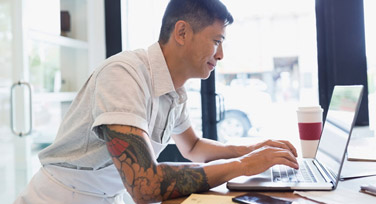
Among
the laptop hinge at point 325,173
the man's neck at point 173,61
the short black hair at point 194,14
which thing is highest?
the short black hair at point 194,14

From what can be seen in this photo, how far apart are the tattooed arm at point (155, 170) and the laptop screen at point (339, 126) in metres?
0.15

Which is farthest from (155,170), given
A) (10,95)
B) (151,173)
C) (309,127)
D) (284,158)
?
(10,95)

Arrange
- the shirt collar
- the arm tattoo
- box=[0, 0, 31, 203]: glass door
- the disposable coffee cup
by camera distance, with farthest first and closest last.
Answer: box=[0, 0, 31, 203]: glass door
the disposable coffee cup
the shirt collar
the arm tattoo

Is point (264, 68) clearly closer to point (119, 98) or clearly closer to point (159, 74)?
point (159, 74)

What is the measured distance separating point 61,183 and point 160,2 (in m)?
1.56

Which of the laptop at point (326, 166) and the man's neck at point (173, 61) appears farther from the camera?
the man's neck at point (173, 61)

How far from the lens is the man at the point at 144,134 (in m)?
0.83

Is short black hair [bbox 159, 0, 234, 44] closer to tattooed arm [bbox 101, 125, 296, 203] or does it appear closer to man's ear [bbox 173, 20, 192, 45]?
man's ear [bbox 173, 20, 192, 45]

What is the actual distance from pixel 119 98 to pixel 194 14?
42 centimetres

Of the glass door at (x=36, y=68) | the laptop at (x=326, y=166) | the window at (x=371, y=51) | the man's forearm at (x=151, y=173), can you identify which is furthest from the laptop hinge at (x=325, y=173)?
the glass door at (x=36, y=68)

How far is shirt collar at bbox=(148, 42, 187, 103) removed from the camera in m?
1.07

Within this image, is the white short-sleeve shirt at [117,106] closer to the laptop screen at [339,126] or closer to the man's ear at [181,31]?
the man's ear at [181,31]

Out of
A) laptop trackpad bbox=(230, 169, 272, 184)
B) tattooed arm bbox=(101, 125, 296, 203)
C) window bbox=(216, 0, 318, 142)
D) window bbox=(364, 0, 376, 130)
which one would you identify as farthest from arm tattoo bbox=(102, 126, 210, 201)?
window bbox=(364, 0, 376, 130)

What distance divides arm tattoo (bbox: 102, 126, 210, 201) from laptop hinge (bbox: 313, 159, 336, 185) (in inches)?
11.8
